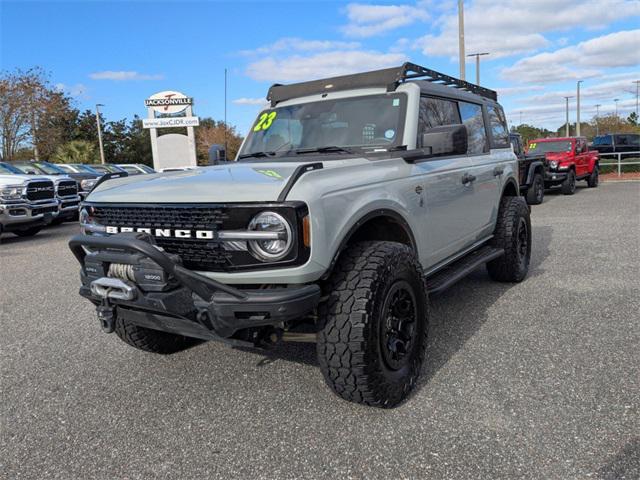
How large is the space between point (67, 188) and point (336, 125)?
10.4 metres

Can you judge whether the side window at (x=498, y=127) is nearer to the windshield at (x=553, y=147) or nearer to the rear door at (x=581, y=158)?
the windshield at (x=553, y=147)

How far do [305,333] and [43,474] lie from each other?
1.43 metres

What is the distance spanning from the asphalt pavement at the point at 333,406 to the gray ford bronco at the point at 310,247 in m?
0.27

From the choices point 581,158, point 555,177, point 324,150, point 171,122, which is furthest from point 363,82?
point 171,122

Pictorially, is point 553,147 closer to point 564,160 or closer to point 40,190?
point 564,160

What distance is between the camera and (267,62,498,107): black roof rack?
391 cm

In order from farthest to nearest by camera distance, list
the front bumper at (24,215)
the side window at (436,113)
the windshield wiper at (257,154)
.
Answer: the front bumper at (24,215) → the windshield wiper at (257,154) → the side window at (436,113)

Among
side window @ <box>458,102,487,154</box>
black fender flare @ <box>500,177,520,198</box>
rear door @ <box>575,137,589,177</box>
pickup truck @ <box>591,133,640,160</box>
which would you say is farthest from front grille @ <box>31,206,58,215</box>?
pickup truck @ <box>591,133,640,160</box>

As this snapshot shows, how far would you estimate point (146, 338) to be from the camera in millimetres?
3615

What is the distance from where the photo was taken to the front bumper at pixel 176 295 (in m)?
2.39

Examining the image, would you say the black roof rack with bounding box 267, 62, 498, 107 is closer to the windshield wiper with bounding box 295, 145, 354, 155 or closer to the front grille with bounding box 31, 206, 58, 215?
the windshield wiper with bounding box 295, 145, 354, 155

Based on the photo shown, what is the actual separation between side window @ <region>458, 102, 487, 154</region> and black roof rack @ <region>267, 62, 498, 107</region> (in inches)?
11.0

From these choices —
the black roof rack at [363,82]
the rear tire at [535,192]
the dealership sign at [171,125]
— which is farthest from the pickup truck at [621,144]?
the black roof rack at [363,82]

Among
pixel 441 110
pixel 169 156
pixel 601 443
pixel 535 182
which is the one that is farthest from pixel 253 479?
pixel 169 156
